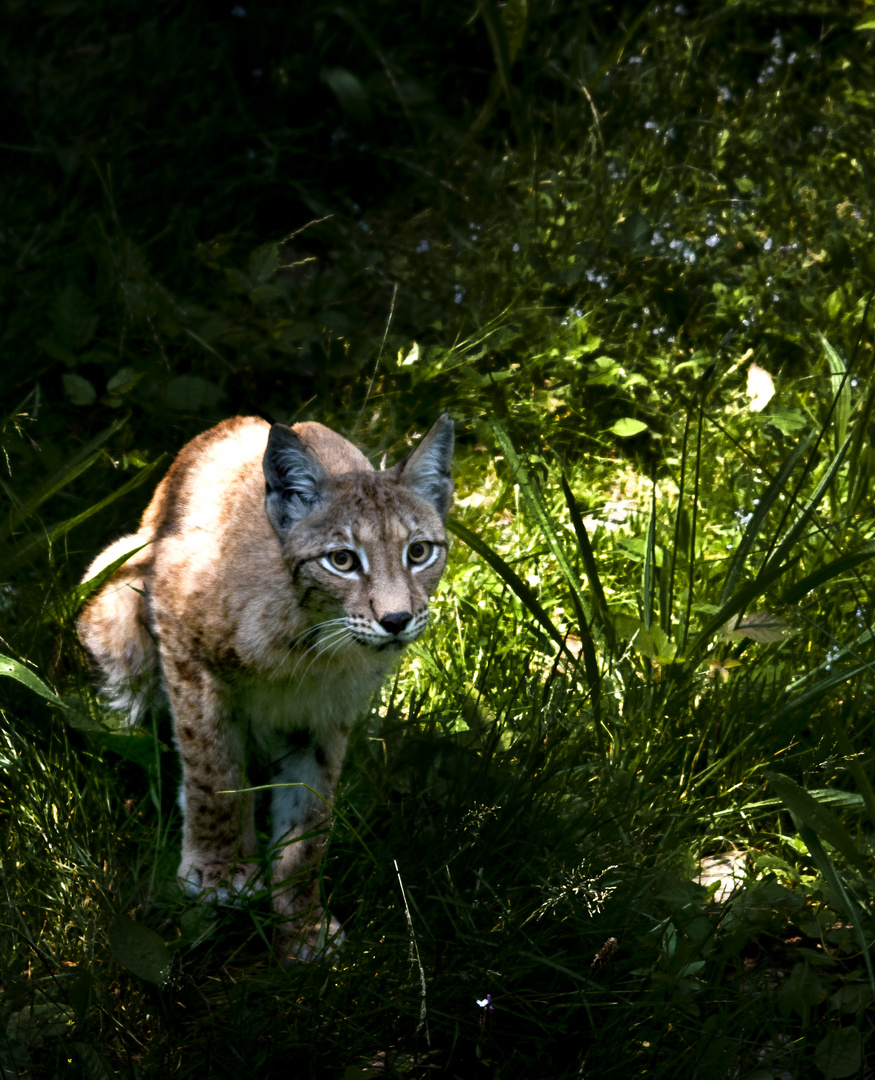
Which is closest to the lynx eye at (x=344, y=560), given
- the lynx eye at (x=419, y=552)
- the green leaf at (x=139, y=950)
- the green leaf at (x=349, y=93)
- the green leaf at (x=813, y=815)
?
the lynx eye at (x=419, y=552)

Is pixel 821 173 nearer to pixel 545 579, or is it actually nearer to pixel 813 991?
pixel 545 579

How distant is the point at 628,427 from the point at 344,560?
2062 mm

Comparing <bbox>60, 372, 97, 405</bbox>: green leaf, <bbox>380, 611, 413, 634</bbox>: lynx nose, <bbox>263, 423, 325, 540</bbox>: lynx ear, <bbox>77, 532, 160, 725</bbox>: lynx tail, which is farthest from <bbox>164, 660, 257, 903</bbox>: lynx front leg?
<bbox>60, 372, 97, 405</bbox>: green leaf

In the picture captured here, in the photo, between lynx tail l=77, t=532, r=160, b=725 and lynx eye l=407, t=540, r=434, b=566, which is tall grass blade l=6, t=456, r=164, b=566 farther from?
lynx eye l=407, t=540, r=434, b=566

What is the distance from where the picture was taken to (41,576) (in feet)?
13.0

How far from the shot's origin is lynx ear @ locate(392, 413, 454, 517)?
10.6 feet

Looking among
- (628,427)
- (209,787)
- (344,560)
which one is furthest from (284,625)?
(628,427)

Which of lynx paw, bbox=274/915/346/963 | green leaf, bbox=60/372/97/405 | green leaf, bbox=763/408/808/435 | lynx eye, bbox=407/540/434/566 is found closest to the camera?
lynx paw, bbox=274/915/346/963

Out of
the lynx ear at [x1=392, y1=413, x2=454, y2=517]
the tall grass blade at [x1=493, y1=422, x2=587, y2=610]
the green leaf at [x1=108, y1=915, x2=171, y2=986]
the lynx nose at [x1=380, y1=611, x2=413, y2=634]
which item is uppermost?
the lynx ear at [x1=392, y1=413, x2=454, y2=517]

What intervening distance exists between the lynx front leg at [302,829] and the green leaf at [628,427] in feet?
6.59

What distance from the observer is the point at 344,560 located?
10.0ft

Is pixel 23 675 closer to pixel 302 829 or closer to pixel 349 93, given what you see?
pixel 302 829

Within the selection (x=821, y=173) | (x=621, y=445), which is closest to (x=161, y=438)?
(x=621, y=445)

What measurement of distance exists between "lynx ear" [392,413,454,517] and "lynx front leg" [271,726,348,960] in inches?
27.9
